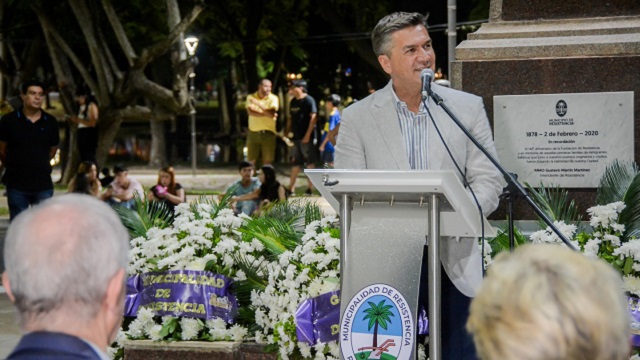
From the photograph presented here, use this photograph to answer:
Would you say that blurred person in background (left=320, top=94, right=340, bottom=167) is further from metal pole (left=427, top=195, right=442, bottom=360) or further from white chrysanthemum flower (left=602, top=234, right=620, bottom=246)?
metal pole (left=427, top=195, right=442, bottom=360)

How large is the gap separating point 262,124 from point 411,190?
15459mm

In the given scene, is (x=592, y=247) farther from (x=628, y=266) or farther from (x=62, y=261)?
(x=62, y=261)

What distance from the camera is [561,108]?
24.6 feet

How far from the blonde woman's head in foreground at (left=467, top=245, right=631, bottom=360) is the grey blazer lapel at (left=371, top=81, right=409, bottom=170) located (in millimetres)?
3055

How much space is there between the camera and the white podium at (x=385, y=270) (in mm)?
5043

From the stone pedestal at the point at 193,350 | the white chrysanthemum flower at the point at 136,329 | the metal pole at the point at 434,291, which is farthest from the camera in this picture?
the white chrysanthemum flower at the point at 136,329

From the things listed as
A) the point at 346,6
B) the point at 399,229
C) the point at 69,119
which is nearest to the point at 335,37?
the point at 346,6

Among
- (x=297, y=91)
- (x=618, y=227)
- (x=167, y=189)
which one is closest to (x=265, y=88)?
(x=297, y=91)

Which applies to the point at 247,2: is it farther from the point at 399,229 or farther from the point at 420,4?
the point at 399,229

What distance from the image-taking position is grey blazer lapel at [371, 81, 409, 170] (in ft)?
18.0

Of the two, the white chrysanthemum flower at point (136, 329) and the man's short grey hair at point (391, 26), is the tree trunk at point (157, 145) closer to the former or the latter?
the white chrysanthemum flower at point (136, 329)

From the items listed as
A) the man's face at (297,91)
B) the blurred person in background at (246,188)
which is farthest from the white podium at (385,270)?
the man's face at (297,91)

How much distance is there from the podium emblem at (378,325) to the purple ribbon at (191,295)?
2.01 meters

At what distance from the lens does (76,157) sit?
25328 millimetres
